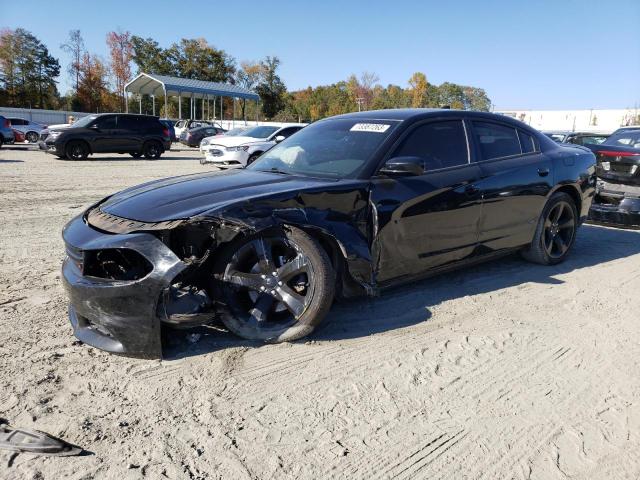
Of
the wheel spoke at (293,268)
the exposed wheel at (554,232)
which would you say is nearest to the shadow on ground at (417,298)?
the exposed wheel at (554,232)

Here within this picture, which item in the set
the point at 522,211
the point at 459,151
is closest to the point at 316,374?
the point at 459,151

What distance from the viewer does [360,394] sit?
8.90 ft

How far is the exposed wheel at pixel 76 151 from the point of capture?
17312 mm

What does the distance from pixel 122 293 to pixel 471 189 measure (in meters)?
2.86

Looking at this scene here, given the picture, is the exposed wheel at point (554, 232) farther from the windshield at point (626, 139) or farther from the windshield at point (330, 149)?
the windshield at point (626, 139)

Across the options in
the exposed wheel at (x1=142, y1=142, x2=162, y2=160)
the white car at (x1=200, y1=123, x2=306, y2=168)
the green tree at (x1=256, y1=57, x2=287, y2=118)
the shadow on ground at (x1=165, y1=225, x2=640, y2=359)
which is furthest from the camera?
the green tree at (x1=256, y1=57, x2=287, y2=118)

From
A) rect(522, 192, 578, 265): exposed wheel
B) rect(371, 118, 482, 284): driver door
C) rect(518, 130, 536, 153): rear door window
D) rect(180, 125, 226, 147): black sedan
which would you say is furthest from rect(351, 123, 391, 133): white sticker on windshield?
rect(180, 125, 226, 147): black sedan

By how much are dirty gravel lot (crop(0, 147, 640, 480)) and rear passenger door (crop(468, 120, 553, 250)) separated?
0.66m

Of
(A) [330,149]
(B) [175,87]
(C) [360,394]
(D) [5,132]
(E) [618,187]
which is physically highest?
(B) [175,87]

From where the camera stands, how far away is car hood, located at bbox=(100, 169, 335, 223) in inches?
121

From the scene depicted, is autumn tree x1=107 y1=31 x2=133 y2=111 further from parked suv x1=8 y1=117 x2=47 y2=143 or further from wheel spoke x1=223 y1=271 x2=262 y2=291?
wheel spoke x1=223 y1=271 x2=262 y2=291

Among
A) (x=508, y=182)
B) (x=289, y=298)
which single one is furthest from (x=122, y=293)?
(x=508, y=182)

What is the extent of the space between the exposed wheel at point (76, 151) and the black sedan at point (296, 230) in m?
15.3

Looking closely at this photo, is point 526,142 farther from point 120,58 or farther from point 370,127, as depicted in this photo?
point 120,58
